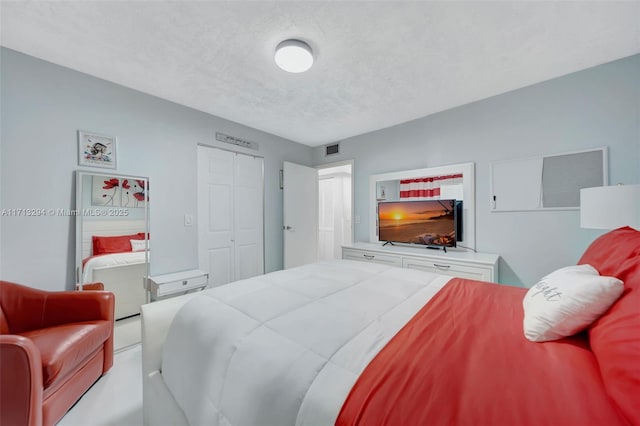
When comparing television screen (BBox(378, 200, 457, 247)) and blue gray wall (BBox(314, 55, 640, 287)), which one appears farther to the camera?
television screen (BBox(378, 200, 457, 247))

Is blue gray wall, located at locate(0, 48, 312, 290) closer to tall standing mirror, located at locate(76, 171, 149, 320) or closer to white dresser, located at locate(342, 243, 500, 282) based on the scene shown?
tall standing mirror, located at locate(76, 171, 149, 320)

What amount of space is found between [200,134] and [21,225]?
5.74 feet

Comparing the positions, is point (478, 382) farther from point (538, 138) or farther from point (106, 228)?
point (106, 228)

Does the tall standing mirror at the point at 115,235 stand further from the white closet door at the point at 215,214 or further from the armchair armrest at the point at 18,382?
the armchair armrest at the point at 18,382

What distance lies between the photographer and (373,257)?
3.03 m

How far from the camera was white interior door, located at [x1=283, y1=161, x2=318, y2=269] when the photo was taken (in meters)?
3.81

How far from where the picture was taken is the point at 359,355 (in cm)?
80

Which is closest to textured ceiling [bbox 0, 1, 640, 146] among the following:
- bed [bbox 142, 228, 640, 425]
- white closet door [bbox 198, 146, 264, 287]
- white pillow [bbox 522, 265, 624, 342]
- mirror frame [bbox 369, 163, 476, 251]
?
mirror frame [bbox 369, 163, 476, 251]

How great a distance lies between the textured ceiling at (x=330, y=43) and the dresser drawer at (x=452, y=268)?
181 centimetres

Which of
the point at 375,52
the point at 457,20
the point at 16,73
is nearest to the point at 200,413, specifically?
the point at 375,52

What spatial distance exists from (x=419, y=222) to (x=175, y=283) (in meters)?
2.92

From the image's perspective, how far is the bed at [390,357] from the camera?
575mm

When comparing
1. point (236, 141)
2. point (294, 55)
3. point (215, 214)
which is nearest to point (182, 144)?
point (236, 141)

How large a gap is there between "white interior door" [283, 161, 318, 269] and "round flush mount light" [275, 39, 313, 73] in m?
2.02
